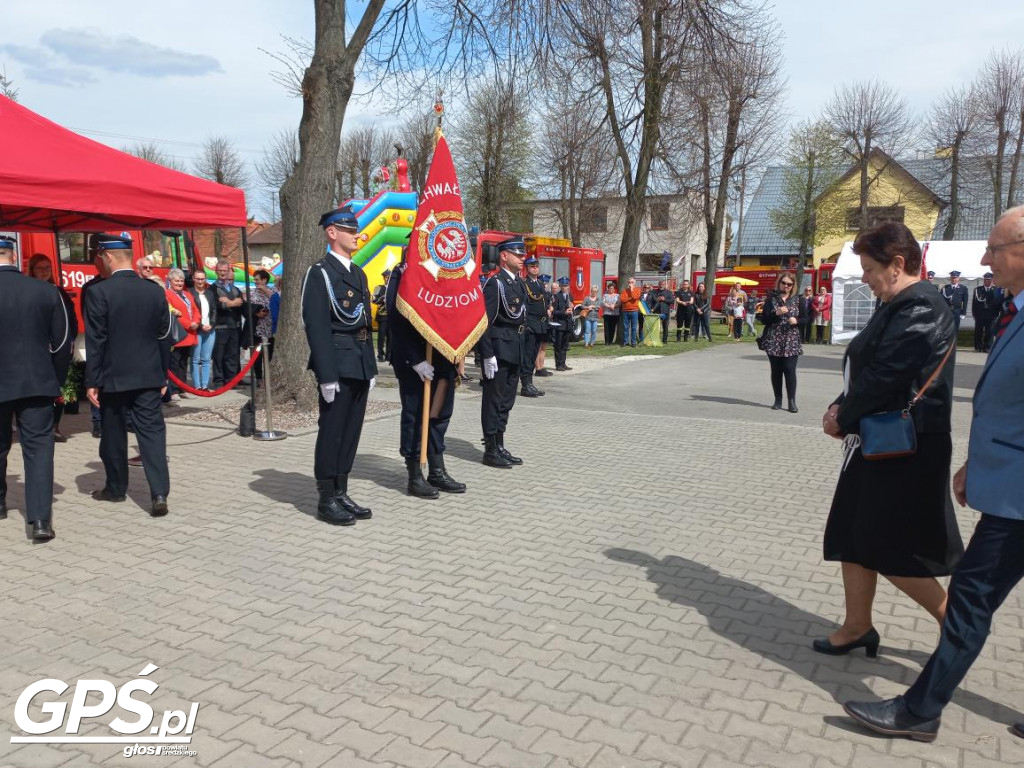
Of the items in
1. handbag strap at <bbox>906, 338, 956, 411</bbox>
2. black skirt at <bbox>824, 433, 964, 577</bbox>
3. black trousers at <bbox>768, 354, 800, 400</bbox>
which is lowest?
black trousers at <bbox>768, 354, 800, 400</bbox>

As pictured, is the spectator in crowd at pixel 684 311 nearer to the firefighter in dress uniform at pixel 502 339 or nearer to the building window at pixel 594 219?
the building window at pixel 594 219

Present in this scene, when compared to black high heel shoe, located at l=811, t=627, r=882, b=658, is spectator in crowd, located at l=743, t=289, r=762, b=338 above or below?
above

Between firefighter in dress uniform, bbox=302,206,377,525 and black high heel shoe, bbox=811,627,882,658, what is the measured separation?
3.19m

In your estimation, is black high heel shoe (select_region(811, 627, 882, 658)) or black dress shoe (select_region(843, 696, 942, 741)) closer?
black dress shoe (select_region(843, 696, 942, 741))

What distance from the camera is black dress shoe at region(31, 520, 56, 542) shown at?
5.24 metres

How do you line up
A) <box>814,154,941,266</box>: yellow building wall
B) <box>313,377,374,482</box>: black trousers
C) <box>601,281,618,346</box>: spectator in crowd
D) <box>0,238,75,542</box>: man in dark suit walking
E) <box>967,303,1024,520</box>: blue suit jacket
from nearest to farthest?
1. <box>967,303,1024,520</box>: blue suit jacket
2. <box>0,238,75,542</box>: man in dark suit walking
3. <box>313,377,374,482</box>: black trousers
4. <box>601,281,618,346</box>: spectator in crowd
5. <box>814,154,941,266</box>: yellow building wall

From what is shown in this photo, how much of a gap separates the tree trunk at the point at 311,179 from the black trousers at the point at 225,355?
10.4 ft

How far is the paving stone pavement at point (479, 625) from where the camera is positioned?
10.1ft

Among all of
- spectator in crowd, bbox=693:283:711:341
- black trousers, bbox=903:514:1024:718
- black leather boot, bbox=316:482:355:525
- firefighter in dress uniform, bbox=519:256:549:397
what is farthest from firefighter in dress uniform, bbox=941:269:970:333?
black trousers, bbox=903:514:1024:718

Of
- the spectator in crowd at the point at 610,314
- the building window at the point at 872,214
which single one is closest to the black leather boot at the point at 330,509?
the spectator in crowd at the point at 610,314

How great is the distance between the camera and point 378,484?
6.93 metres

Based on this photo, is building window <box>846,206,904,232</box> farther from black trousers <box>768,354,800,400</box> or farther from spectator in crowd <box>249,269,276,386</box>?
spectator in crowd <box>249,269,276,386</box>

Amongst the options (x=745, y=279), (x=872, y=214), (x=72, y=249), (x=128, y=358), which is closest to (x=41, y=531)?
(x=128, y=358)

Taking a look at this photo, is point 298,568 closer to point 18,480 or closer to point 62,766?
point 62,766
